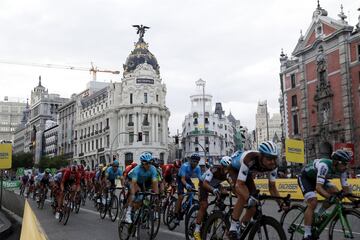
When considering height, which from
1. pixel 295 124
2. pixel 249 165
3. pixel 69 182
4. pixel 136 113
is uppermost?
pixel 136 113

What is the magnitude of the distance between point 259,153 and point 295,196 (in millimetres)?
17129

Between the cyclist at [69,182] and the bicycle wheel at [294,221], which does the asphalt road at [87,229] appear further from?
the cyclist at [69,182]

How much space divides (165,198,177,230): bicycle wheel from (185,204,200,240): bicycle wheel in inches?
81.8

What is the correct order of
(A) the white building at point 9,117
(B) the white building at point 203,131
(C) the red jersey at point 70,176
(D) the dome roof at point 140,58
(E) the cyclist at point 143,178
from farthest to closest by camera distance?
(A) the white building at point 9,117
(B) the white building at point 203,131
(D) the dome roof at point 140,58
(C) the red jersey at point 70,176
(E) the cyclist at point 143,178

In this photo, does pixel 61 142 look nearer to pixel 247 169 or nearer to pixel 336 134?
pixel 336 134

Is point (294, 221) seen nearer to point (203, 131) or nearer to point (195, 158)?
point (195, 158)

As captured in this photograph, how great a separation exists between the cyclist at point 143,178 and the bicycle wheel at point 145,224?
33cm

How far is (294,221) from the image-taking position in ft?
24.2

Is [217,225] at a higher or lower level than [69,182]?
lower

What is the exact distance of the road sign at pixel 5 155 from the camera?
17156 millimetres

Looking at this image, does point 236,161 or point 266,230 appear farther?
point 236,161

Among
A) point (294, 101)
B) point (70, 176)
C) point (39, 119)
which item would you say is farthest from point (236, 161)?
point (39, 119)

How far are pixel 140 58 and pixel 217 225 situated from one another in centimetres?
7537

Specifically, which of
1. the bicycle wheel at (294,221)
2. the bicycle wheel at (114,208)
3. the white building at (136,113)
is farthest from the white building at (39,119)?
the bicycle wheel at (294,221)
